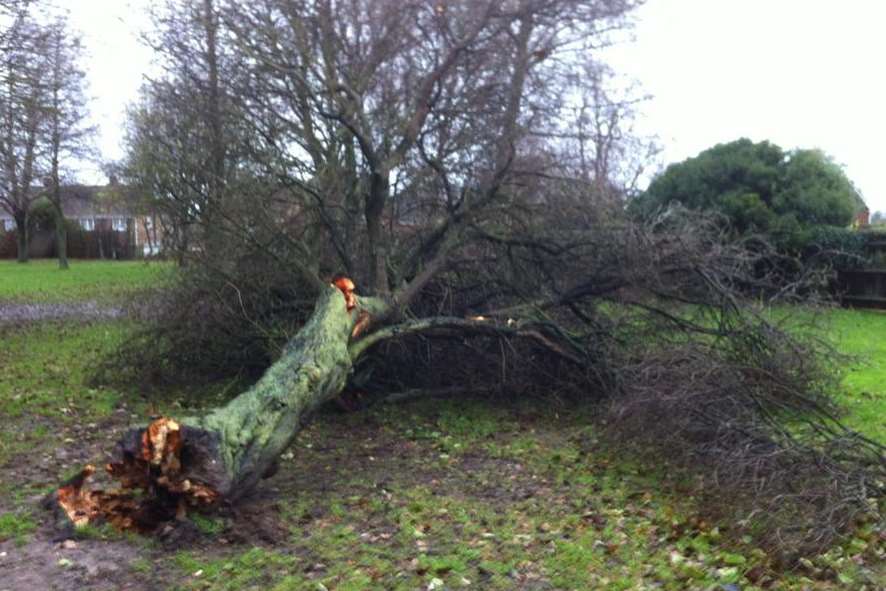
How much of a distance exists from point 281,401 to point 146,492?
46.1 inches

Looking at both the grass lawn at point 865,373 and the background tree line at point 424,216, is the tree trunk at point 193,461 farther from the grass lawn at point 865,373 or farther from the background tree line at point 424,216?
the grass lawn at point 865,373

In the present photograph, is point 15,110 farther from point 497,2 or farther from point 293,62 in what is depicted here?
point 497,2

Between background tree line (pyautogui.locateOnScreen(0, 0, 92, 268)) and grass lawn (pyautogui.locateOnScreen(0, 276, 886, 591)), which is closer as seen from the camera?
grass lawn (pyautogui.locateOnScreen(0, 276, 886, 591))

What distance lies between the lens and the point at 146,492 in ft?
18.0

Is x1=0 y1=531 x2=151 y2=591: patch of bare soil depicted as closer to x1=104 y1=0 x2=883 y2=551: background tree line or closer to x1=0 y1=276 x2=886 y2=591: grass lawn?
x1=0 y1=276 x2=886 y2=591: grass lawn

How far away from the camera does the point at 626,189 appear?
415 inches

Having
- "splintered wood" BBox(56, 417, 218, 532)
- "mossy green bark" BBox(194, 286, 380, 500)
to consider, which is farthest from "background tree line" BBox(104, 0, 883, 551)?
"splintered wood" BBox(56, 417, 218, 532)

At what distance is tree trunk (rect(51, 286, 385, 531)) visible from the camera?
5.37m

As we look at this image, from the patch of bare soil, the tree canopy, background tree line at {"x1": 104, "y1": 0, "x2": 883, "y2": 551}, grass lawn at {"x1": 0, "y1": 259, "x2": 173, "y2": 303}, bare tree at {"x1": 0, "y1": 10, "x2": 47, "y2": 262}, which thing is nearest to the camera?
the patch of bare soil

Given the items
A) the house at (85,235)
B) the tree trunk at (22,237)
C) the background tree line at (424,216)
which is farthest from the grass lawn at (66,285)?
the tree trunk at (22,237)

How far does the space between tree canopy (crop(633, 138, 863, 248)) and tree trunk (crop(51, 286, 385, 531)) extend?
13654 mm

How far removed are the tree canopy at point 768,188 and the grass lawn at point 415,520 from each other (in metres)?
9.84

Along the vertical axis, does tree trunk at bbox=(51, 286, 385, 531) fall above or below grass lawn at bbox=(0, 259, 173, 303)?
below

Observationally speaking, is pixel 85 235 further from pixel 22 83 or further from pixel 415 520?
pixel 415 520
